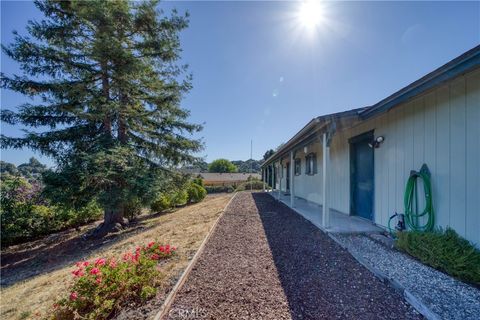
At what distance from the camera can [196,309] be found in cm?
204

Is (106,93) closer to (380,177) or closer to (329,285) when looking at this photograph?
(329,285)

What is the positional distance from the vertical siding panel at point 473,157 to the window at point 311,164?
589 centimetres

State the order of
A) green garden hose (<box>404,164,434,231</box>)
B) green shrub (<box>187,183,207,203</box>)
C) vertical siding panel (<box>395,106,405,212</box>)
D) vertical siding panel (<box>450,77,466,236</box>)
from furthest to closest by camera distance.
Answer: green shrub (<box>187,183,207,203</box>) < vertical siding panel (<box>395,106,405,212</box>) < green garden hose (<box>404,164,434,231</box>) < vertical siding panel (<box>450,77,466,236</box>)

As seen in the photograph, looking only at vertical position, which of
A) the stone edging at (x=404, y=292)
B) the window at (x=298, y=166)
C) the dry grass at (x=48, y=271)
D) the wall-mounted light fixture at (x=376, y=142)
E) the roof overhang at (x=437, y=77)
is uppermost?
the roof overhang at (x=437, y=77)

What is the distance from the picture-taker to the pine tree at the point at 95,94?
21.5 feet

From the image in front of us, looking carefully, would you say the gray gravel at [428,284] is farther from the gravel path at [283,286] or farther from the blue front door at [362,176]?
the blue front door at [362,176]

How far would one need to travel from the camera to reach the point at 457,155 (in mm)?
3055

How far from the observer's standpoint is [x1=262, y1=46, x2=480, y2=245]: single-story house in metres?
2.84

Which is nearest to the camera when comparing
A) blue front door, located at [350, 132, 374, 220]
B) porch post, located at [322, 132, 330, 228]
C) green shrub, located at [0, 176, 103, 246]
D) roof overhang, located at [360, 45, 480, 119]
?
roof overhang, located at [360, 45, 480, 119]

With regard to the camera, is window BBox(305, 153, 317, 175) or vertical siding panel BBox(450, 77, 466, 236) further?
window BBox(305, 153, 317, 175)

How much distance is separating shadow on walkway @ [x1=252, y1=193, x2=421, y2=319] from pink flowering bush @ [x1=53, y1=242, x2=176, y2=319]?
5.38 feet

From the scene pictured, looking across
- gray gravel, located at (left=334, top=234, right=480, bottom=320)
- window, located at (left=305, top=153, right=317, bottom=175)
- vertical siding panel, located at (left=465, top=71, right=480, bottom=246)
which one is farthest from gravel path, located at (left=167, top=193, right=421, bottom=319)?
window, located at (left=305, top=153, right=317, bottom=175)

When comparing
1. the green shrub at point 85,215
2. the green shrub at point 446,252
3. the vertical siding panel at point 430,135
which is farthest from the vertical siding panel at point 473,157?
the green shrub at point 85,215

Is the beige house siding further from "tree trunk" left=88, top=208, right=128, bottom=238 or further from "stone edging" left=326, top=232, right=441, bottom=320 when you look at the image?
"tree trunk" left=88, top=208, right=128, bottom=238
